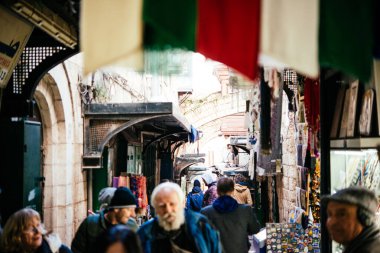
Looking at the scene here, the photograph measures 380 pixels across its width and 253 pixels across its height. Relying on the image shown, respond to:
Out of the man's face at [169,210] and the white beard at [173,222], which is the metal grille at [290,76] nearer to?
the man's face at [169,210]

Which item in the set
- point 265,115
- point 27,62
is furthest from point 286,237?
point 27,62

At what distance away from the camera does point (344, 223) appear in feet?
12.4

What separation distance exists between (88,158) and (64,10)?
5615 mm

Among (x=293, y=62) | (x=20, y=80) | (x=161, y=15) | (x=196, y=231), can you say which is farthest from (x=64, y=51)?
(x=293, y=62)

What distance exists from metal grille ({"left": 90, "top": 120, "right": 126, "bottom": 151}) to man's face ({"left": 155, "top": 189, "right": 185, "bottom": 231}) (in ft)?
19.2

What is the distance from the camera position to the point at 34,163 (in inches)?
239

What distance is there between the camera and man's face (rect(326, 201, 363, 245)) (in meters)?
3.76

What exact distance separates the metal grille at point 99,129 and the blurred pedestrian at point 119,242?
7.01 meters

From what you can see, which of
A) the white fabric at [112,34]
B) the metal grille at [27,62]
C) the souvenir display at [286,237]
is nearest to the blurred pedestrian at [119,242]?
the white fabric at [112,34]

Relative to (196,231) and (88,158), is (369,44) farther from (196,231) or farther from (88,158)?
(88,158)

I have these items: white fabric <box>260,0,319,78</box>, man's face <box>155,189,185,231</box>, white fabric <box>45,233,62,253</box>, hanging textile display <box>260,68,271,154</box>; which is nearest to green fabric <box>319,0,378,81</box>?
white fabric <box>260,0,319,78</box>

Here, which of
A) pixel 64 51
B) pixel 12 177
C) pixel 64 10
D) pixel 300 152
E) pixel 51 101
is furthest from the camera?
pixel 300 152

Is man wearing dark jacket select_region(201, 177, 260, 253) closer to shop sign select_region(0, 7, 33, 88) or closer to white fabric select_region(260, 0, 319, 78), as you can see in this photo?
shop sign select_region(0, 7, 33, 88)

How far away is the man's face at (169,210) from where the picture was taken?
14.7 ft
